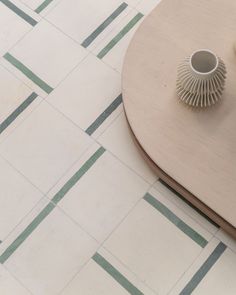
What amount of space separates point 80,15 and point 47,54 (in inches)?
7.7

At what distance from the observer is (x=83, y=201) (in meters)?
1.59

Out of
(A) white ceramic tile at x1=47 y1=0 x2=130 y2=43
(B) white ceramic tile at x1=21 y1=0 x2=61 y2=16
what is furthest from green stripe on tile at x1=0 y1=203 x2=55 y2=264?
(B) white ceramic tile at x1=21 y1=0 x2=61 y2=16

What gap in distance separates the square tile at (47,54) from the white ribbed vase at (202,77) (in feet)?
1.74

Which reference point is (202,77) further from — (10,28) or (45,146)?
(10,28)

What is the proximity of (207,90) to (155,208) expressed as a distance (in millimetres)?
417

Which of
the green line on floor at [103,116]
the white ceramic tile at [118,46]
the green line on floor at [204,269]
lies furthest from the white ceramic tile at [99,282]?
the white ceramic tile at [118,46]

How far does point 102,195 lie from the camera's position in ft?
5.24

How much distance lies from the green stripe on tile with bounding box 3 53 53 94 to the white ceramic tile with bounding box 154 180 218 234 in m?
0.52

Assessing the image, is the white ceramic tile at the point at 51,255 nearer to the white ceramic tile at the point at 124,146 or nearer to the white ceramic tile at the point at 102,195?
the white ceramic tile at the point at 102,195

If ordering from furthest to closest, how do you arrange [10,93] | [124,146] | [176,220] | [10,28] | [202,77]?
[10,28], [10,93], [124,146], [176,220], [202,77]

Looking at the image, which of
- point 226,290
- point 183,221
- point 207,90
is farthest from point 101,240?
point 207,90

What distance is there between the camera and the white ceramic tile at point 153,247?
4.90 ft

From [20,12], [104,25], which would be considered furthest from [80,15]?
[20,12]

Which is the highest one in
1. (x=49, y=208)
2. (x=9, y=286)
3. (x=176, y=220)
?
(x=176, y=220)
